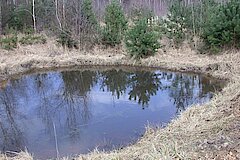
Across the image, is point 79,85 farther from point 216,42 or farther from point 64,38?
point 216,42

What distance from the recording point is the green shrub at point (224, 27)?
15.0m

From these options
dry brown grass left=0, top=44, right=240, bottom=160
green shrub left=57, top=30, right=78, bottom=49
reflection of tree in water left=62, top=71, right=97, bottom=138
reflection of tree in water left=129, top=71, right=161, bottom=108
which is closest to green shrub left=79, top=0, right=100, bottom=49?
green shrub left=57, top=30, right=78, bottom=49

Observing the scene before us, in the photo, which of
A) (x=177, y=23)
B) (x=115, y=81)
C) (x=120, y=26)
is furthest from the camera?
(x=120, y=26)

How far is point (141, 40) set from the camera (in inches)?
641

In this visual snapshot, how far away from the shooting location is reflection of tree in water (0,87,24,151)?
8.81 meters

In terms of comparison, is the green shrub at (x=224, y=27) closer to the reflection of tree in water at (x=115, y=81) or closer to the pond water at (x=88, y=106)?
the pond water at (x=88, y=106)

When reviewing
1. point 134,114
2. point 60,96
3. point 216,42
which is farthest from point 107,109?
point 216,42

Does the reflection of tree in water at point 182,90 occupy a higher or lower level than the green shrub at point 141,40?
lower

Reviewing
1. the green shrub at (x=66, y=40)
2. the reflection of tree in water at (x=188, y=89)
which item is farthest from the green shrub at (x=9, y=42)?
the reflection of tree in water at (x=188, y=89)

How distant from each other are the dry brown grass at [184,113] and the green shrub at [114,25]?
0.78 metres

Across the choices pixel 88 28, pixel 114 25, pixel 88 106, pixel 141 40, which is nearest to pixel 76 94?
pixel 88 106

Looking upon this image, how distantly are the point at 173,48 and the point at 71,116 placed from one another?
9080 mm

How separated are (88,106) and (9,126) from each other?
112 inches

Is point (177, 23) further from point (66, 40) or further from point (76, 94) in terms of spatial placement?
point (76, 94)
